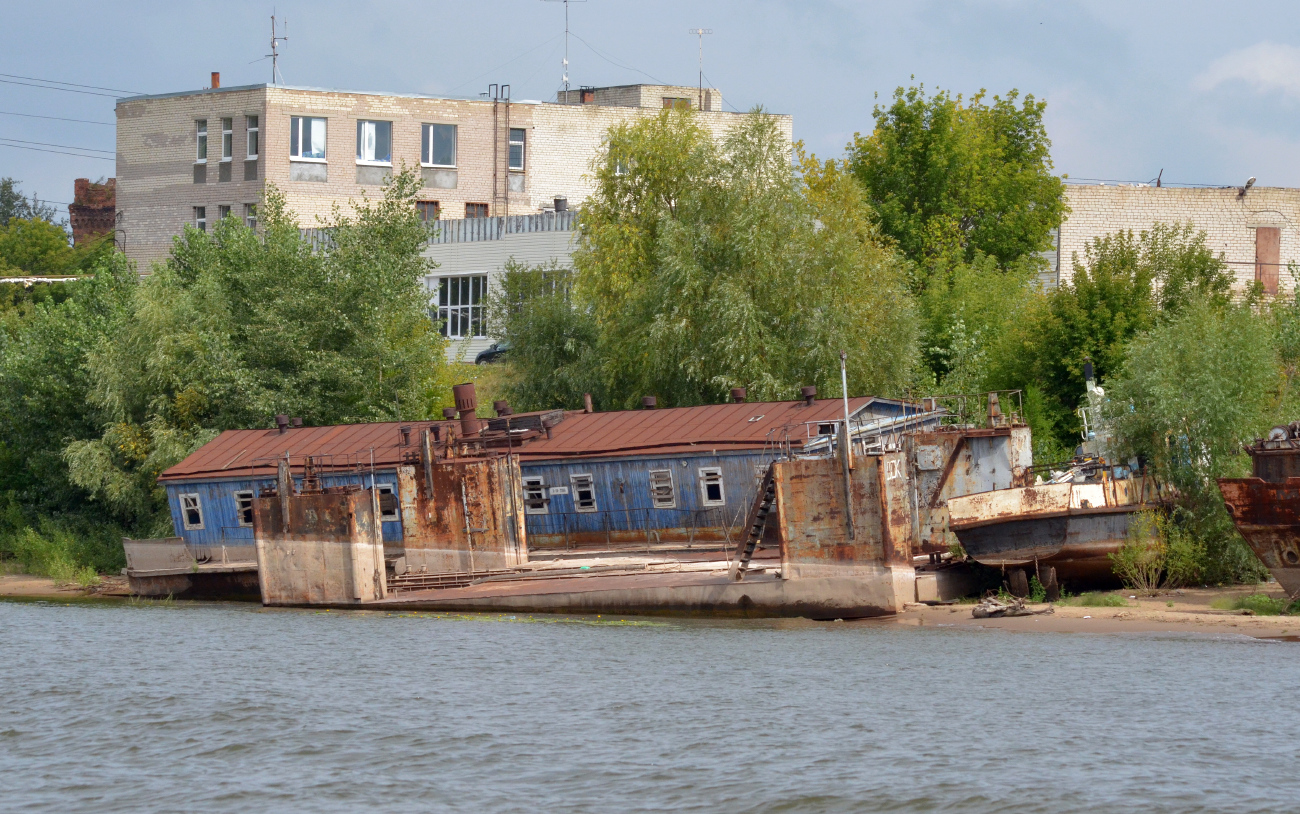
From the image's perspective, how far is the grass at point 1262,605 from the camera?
1136 inches

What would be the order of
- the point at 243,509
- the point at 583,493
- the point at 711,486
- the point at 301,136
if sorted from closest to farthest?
the point at 711,486, the point at 583,493, the point at 243,509, the point at 301,136

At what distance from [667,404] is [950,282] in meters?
16.8

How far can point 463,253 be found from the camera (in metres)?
60.8

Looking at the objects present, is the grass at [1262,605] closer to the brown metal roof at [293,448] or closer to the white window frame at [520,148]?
the brown metal roof at [293,448]

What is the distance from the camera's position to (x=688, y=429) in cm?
3744

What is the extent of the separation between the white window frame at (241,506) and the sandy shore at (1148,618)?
19320 mm

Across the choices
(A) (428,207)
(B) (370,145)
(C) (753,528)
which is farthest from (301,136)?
(C) (753,528)

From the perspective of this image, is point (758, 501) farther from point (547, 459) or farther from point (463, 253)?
point (463, 253)

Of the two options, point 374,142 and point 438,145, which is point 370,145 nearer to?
point 374,142

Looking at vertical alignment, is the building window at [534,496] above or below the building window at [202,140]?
below

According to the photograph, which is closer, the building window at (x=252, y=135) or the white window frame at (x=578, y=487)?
A: the white window frame at (x=578, y=487)

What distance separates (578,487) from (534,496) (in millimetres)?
1537

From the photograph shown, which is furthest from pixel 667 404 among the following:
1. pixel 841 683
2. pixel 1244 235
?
pixel 1244 235

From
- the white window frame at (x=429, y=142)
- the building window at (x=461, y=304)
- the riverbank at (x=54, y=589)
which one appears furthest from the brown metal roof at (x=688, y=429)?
the white window frame at (x=429, y=142)
